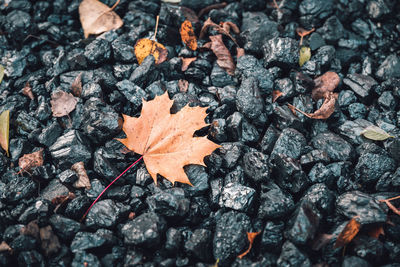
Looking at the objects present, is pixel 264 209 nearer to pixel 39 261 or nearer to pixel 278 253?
pixel 278 253

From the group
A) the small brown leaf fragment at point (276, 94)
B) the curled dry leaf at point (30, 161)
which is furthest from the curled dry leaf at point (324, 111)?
the curled dry leaf at point (30, 161)

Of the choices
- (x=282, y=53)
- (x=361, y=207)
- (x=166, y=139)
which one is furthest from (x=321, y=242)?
(x=282, y=53)

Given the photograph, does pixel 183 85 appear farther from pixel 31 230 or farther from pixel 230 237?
pixel 31 230

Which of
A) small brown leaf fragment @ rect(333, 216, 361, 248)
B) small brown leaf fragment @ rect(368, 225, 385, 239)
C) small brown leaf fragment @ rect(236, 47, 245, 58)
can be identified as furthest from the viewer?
small brown leaf fragment @ rect(236, 47, 245, 58)

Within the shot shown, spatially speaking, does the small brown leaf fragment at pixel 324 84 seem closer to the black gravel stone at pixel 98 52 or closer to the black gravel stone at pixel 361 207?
the black gravel stone at pixel 361 207

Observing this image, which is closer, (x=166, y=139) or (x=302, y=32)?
(x=166, y=139)

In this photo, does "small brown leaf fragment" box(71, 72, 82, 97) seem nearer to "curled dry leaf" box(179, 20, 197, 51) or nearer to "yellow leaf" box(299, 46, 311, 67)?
"curled dry leaf" box(179, 20, 197, 51)

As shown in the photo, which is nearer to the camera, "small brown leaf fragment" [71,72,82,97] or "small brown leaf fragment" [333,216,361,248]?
"small brown leaf fragment" [333,216,361,248]

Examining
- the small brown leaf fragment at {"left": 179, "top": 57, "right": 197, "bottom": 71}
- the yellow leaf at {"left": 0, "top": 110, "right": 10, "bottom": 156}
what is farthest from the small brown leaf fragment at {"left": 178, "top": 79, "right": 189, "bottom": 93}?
the yellow leaf at {"left": 0, "top": 110, "right": 10, "bottom": 156}
